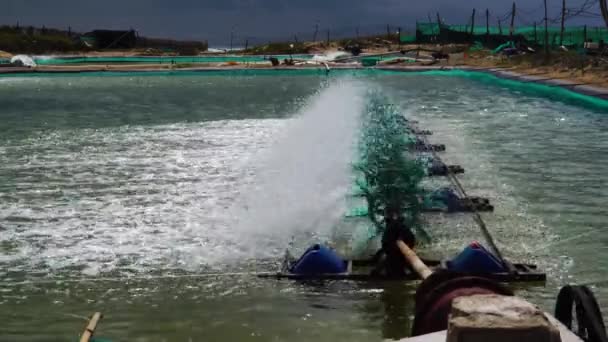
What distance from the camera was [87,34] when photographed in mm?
96938

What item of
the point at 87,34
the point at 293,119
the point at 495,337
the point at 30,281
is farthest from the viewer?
the point at 87,34

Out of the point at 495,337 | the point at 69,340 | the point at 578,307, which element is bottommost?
the point at 69,340

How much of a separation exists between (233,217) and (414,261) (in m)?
4.78

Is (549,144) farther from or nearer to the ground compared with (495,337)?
nearer to the ground

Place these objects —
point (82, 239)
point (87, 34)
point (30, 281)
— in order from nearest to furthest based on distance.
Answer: point (30, 281) < point (82, 239) < point (87, 34)

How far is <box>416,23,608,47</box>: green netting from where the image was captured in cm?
6635

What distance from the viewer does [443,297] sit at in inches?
182

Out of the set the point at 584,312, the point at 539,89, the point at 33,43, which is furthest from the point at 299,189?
the point at 33,43

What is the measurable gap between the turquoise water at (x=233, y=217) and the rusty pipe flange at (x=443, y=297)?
207 centimetres

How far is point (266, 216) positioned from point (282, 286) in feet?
11.5

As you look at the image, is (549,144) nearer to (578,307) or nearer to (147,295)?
(147,295)

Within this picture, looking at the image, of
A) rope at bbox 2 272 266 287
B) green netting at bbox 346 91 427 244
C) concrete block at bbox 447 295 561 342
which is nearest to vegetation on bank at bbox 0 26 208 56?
green netting at bbox 346 91 427 244

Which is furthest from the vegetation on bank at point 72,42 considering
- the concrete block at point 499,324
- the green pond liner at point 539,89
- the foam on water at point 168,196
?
the concrete block at point 499,324

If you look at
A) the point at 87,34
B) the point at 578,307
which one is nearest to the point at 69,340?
the point at 578,307
